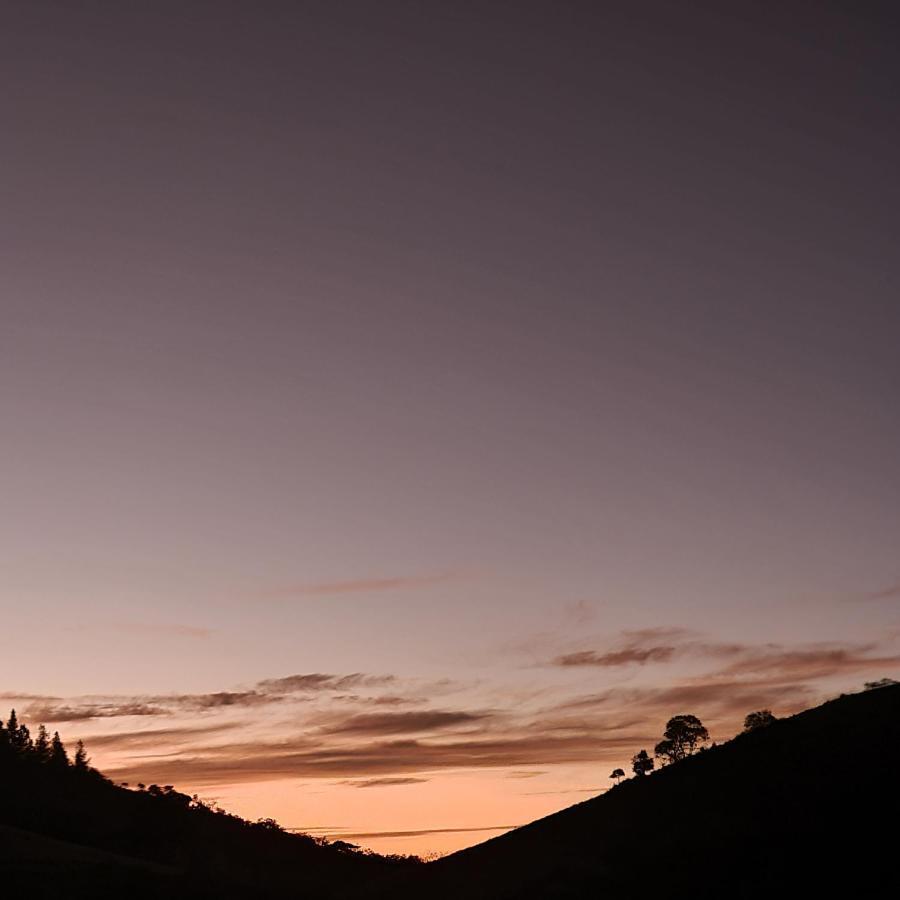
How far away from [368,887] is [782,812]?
3753 cm

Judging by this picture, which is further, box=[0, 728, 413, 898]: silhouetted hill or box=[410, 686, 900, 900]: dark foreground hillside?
box=[0, 728, 413, 898]: silhouetted hill

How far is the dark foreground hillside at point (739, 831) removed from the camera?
61844 mm

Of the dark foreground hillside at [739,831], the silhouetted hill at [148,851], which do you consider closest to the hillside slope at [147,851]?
the silhouetted hill at [148,851]

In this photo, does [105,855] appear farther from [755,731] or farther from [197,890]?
[755,731]

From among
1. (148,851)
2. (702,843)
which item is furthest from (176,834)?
(702,843)

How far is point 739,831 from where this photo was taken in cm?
6838

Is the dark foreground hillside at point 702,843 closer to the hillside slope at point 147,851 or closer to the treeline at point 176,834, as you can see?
the hillside slope at point 147,851

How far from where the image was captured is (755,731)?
85312 mm

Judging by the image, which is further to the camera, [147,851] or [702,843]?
[147,851]

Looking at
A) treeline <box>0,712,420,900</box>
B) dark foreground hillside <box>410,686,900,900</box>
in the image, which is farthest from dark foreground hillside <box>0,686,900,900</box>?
treeline <box>0,712,420,900</box>

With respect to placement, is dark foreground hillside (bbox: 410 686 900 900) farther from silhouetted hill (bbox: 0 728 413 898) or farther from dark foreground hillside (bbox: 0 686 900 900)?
silhouetted hill (bbox: 0 728 413 898)

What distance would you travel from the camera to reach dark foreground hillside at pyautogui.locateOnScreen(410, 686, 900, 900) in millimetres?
61844

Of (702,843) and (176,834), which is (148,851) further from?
(702,843)

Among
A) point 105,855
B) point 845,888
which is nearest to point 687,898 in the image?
point 845,888
